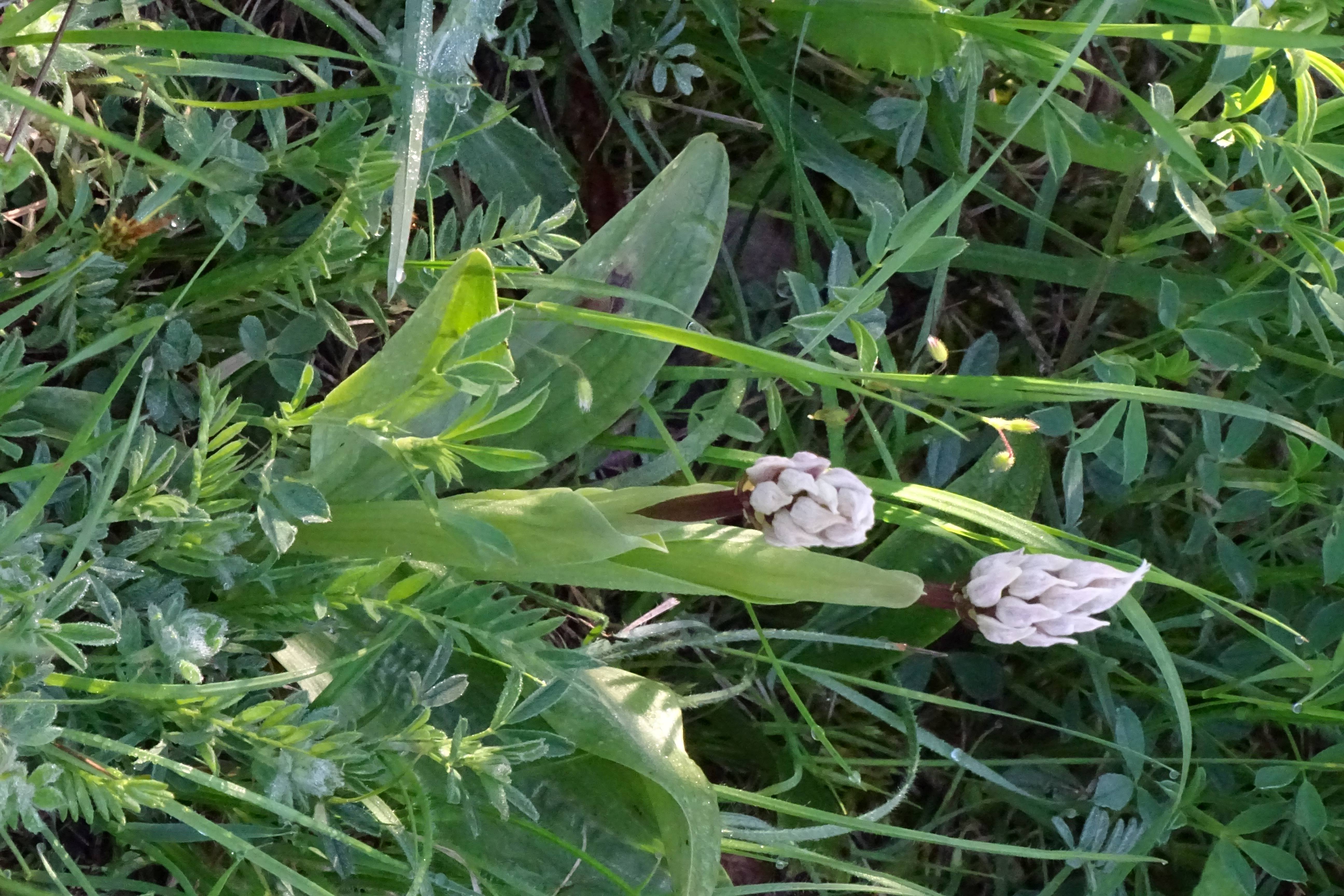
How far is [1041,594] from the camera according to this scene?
1.08 meters

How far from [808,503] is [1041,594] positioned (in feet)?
0.97

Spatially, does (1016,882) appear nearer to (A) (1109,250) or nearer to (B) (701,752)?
(B) (701,752)

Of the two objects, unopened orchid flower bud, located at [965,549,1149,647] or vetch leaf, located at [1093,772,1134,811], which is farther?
vetch leaf, located at [1093,772,1134,811]

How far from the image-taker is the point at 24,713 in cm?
88

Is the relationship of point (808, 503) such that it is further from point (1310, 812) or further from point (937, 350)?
Answer: point (1310, 812)

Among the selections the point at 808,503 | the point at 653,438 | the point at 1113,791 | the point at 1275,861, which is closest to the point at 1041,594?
the point at 808,503

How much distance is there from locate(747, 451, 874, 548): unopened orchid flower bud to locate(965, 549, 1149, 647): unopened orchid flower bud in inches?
8.1

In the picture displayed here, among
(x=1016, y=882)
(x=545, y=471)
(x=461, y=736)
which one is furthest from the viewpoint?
(x=1016, y=882)

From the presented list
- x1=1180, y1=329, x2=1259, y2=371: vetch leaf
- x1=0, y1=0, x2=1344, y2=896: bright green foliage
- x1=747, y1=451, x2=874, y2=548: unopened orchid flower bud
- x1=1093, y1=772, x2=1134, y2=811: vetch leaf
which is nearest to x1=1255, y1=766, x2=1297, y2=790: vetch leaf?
x1=0, y1=0, x2=1344, y2=896: bright green foliage

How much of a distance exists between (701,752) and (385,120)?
3.23 feet

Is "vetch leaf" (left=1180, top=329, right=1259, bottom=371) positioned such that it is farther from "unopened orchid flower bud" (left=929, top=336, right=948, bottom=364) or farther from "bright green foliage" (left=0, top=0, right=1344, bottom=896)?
"unopened orchid flower bud" (left=929, top=336, right=948, bottom=364)

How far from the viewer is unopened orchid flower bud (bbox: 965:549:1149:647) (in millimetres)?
1056

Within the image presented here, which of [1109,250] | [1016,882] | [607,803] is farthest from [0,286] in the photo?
[1016,882]

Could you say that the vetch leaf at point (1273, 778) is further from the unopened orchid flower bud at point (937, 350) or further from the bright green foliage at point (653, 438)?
the unopened orchid flower bud at point (937, 350)
